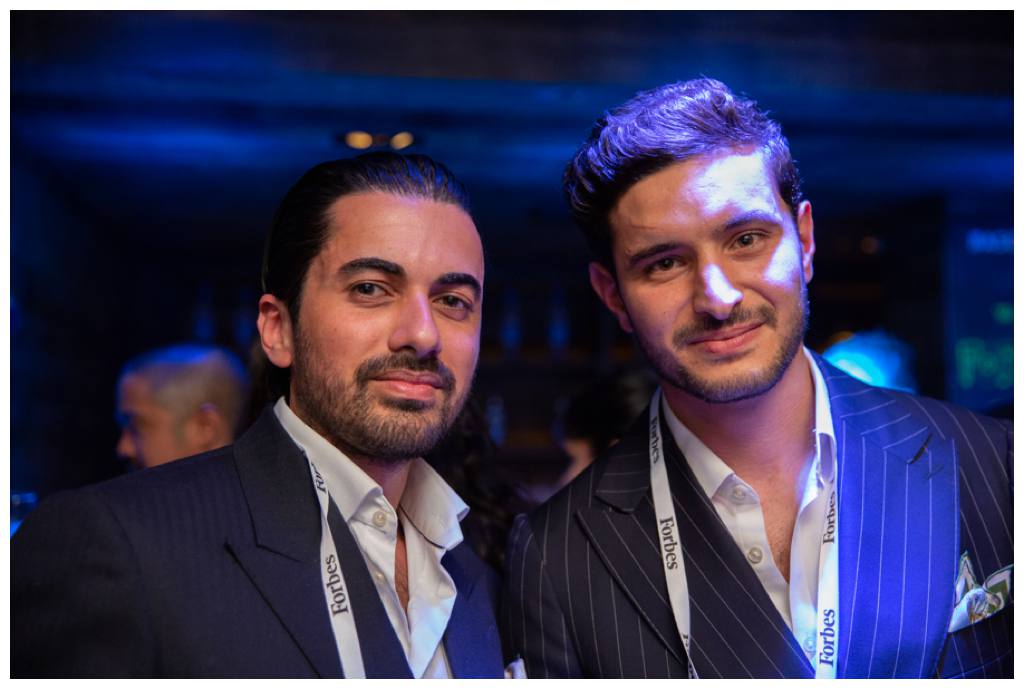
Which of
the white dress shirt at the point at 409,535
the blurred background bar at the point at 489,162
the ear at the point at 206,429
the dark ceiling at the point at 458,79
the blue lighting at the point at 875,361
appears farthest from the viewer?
the blue lighting at the point at 875,361

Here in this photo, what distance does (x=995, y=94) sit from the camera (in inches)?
162

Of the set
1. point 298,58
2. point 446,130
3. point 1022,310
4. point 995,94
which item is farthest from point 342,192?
point 995,94

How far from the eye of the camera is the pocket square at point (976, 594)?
5.40 ft

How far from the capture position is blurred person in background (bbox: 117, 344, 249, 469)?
123 inches

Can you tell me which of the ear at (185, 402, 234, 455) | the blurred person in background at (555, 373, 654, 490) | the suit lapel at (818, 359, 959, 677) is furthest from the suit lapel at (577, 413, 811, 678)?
the ear at (185, 402, 234, 455)

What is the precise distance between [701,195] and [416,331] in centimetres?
62

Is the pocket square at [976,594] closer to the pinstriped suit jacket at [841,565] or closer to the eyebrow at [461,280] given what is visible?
the pinstriped suit jacket at [841,565]

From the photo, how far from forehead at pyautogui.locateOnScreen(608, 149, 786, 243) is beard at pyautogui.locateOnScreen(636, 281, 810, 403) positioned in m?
0.19

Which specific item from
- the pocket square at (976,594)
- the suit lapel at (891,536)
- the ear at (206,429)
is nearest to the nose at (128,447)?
the ear at (206,429)

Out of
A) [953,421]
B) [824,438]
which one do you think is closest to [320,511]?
[824,438]

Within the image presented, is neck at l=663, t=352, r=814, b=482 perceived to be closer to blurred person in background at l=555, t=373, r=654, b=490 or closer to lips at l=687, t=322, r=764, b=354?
lips at l=687, t=322, r=764, b=354

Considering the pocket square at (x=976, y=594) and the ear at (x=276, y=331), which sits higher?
the ear at (x=276, y=331)

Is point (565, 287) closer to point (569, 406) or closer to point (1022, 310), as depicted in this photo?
point (569, 406)

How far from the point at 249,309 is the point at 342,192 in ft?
15.9
